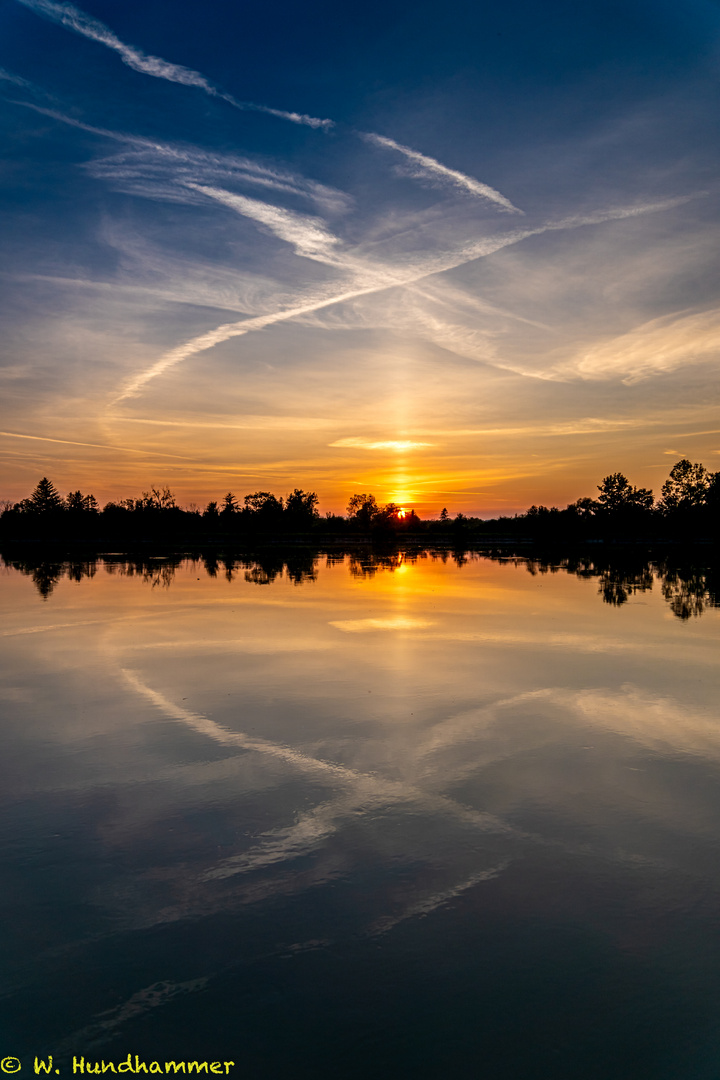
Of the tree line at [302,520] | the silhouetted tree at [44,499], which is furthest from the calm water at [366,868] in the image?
the silhouetted tree at [44,499]

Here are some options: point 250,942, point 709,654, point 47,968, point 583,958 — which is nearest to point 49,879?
point 47,968

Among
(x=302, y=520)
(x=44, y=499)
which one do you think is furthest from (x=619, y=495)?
(x=44, y=499)

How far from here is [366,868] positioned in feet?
17.5

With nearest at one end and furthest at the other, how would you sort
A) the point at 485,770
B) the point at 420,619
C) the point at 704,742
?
the point at 485,770
the point at 704,742
the point at 420,619

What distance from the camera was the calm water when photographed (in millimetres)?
3787

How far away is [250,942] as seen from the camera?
14.6ft

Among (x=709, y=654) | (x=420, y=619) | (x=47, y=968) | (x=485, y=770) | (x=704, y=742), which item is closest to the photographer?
(x=47, y=968)

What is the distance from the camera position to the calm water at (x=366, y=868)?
379 centimetres

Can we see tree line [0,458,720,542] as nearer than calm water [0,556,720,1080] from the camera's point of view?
No

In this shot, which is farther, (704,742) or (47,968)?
(704,742)

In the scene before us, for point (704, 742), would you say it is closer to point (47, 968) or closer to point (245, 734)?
point (245, 734)

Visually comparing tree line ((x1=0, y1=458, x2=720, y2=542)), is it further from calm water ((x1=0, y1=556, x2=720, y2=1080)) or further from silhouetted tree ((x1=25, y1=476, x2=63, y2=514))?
calm water ((x1=0, y1=556, x2=720, y2=1080))

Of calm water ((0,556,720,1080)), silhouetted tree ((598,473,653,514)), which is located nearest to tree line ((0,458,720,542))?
silhouetted tree ((598,473,653,514))

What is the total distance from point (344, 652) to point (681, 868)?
28.9ft
